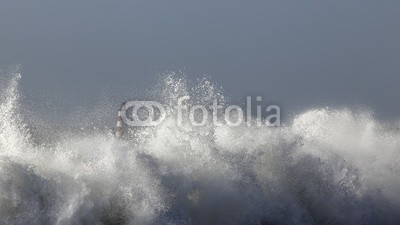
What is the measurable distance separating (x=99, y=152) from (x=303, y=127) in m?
9.06

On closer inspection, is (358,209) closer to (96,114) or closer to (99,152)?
(99,152)

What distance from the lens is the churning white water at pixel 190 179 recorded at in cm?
1125

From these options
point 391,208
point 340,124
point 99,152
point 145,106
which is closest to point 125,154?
point 99,152

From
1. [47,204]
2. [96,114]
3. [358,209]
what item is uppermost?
[96,114]

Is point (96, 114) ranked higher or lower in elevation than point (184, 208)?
higher

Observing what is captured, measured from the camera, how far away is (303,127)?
19.6m

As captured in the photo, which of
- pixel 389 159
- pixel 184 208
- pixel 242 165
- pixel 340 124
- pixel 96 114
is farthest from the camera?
pixel 96 114

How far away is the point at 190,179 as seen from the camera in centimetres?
1291

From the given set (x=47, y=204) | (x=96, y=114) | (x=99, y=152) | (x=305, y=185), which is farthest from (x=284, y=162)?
(x=96, y=114)

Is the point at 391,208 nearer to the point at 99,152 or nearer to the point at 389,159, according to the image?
the point at 389,159

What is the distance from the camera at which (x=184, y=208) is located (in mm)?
12094

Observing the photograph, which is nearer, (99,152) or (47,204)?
(47,204)

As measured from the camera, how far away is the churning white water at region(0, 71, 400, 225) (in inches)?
443

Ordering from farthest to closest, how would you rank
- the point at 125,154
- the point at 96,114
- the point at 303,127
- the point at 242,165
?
1. the point at 96,114
2. the point at 303,127
3. the point at 242,165
4. the point at 125,154
